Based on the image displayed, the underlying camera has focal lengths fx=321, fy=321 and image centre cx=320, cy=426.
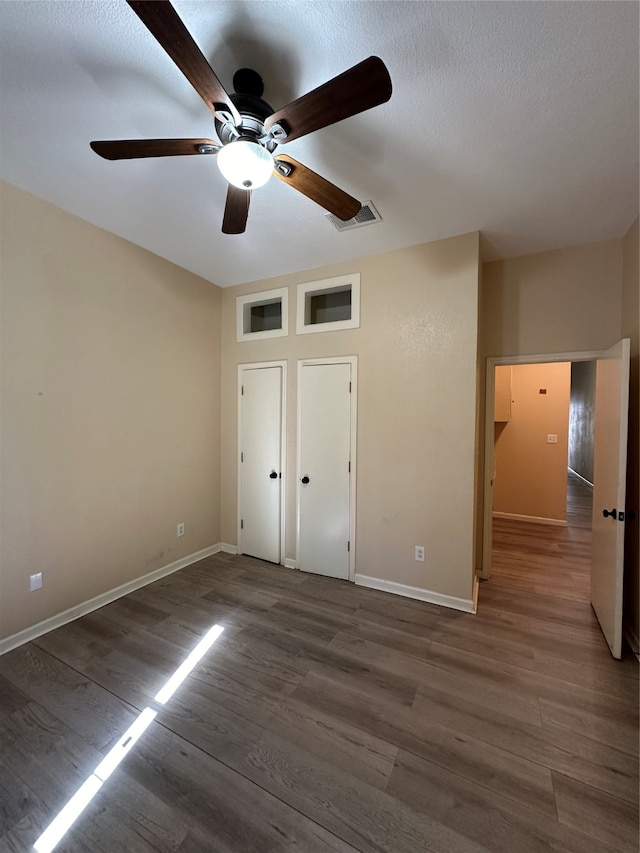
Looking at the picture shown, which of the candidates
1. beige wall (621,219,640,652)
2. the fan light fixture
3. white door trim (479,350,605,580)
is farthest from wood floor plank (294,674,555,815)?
the fan light fixture

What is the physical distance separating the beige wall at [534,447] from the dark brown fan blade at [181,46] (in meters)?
4.78

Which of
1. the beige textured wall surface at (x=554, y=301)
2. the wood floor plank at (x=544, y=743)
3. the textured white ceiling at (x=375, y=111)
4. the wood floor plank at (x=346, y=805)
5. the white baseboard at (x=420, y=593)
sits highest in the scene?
the textured white ceiling at (x=375, y=111)

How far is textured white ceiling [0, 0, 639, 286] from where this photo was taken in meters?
1.20

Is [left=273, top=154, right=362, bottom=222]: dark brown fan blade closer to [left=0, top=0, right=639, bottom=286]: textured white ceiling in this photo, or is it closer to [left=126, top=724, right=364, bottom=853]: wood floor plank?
[left=0, top=0, right=639, bottom=286]: textured white ceiling

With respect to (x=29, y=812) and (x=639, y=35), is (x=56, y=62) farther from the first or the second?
(x=29, y=812)

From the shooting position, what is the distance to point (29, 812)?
1241mm

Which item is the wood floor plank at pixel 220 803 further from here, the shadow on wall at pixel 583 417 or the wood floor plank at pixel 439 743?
the shadow on wall at pixel 583 417

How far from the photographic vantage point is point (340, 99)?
1.13 m

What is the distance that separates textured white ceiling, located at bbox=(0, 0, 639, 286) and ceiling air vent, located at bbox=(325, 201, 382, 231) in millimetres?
56

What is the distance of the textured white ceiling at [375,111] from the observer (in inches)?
47.2

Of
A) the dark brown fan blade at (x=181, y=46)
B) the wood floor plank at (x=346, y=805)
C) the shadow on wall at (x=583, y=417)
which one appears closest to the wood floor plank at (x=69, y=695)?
the wood floor plank at (x=346, y=805)

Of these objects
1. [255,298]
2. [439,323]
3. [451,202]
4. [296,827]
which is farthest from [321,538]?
[451,202]

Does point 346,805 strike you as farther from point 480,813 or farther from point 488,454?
point 488,454

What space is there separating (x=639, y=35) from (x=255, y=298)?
3018 millimetres
